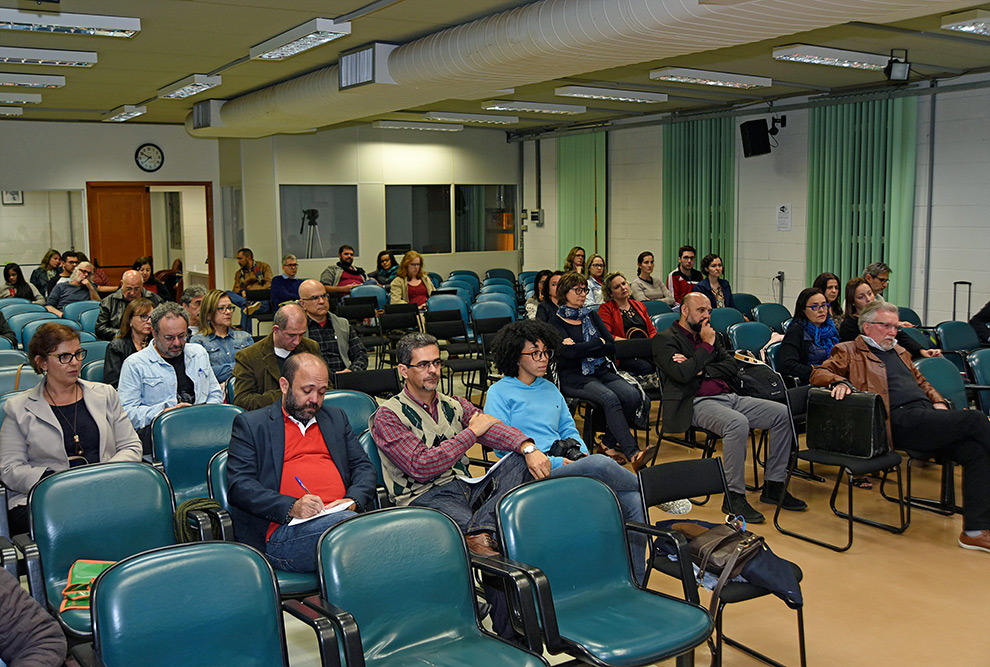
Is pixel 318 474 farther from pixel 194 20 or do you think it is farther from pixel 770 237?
pixel 770 237

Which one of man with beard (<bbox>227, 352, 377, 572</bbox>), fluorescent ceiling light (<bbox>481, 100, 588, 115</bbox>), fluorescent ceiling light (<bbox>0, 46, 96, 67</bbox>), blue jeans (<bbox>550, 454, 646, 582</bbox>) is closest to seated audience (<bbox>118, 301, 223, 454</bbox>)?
man with beard (<bbox>227, 352, 377, 572</bbox>)

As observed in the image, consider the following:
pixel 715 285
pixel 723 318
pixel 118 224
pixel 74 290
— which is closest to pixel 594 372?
pixel 723 318

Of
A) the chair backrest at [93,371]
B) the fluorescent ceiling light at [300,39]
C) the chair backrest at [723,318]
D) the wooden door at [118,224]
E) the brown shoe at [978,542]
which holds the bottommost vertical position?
the brown shoe at [978,542]

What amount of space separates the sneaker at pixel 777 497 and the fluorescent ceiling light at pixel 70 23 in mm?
5522

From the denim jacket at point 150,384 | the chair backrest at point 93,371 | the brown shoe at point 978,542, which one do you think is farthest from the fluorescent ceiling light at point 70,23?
the brown shoe at point 978,542

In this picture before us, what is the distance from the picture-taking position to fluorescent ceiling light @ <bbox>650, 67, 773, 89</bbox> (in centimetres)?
859

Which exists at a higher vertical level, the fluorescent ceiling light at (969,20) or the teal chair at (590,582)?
the fluorescent ceiling light at (969,20)

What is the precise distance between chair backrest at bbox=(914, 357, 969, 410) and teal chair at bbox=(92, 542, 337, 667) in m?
4.74

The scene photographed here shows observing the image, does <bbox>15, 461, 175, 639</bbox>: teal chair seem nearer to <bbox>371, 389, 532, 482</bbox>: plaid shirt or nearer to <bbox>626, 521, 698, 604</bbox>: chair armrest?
<bbox>371, 389, 532, 482</bbox>: plaid shirt

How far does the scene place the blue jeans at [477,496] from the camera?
376cm

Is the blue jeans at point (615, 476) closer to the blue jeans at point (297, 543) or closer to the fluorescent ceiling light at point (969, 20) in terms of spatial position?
the blue jeans at point (297, 543)

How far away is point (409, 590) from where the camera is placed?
284cm

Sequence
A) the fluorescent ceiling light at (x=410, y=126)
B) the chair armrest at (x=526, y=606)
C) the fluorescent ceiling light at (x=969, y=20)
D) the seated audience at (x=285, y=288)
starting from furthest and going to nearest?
the fluorescent ceiling light at (x=410, y=126)
the seated audience at (x=285, y=288)
the fluorescent ceiling light at (x=969, y=20)
the chair armrest at (x=526, y=606)

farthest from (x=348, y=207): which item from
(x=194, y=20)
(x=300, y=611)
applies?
(x=300, y=611)
